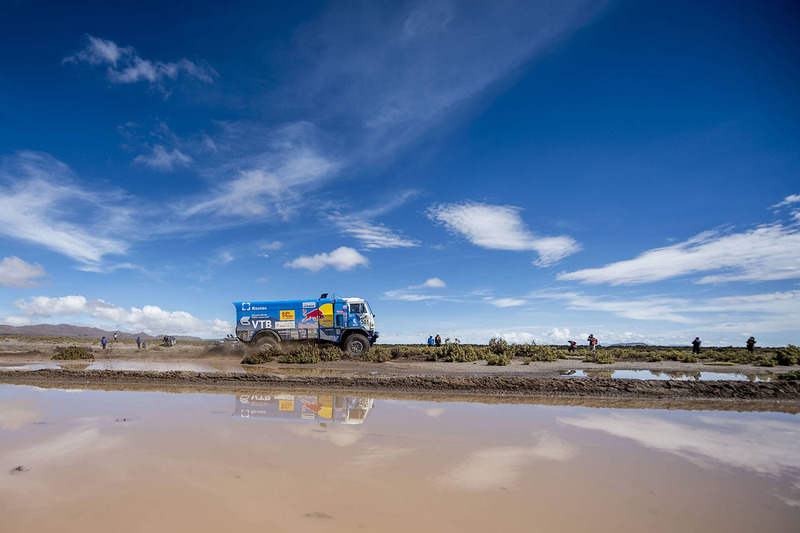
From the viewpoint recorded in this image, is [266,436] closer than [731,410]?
Yes

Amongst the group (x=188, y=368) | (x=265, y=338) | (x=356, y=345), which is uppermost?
(x=265, y=338)

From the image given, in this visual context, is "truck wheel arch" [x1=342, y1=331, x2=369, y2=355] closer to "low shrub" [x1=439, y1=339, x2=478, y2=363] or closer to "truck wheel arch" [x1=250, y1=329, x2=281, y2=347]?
"truck wheel arch" [x1=250, y1=329, x2=281, y2=347]

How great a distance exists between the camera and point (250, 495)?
3.98 m

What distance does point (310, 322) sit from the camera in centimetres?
2188

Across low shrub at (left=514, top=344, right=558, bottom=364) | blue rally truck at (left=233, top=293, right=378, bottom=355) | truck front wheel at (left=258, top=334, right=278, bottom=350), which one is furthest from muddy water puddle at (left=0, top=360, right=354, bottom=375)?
low shrub at (left=514, top=344, right=558, bottom=364)

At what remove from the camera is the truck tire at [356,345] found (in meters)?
20.8

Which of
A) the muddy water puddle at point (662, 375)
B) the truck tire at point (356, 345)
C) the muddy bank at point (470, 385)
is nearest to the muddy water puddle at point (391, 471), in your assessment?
the muddy bank at point (470, 385)

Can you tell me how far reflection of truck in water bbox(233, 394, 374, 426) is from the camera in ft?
25.3

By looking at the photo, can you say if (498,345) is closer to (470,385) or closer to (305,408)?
(470,385)

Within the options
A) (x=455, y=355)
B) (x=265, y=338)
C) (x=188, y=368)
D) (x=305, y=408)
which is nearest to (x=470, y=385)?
(x=305, y=408)

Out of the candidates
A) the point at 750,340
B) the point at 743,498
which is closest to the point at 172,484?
the point at 743,498

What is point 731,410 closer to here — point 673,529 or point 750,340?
point 673,529

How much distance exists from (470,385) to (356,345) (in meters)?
10.2

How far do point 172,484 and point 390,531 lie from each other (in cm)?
250
